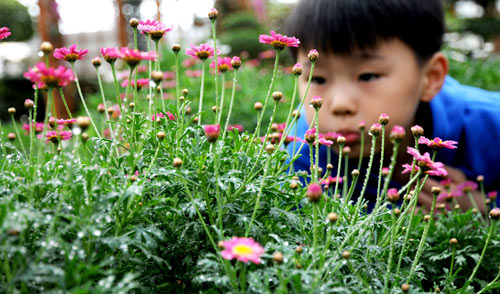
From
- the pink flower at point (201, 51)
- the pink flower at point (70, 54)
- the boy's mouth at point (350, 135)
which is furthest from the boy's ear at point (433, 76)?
the pink flower at point (70, 54)

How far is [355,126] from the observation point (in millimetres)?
1937

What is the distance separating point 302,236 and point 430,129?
177 centimetres

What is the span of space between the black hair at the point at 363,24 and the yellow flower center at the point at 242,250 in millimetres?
1462

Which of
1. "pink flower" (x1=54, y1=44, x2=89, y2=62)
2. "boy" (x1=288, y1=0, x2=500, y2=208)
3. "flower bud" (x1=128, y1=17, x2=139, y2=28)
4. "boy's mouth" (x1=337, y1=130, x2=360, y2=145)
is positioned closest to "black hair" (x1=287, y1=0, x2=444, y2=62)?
"boy" (x1=288, y1=0, x2=500, y2=208)

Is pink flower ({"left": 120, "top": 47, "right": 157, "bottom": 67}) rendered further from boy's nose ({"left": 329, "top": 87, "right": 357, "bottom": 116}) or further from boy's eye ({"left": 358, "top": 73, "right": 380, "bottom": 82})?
boy's eye ({"left": 358, "top": 73, "right": 380, "bottom": 82})

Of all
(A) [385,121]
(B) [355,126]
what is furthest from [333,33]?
(A) [385,121]

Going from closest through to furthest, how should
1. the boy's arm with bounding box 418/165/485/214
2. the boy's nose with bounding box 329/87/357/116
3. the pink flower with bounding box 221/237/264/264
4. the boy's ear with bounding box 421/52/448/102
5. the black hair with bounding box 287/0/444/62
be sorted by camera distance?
1. the pink flower with bounding box 221/237/264/264
2. the boy's nose with bounding box 329/87/357/116
3. the black hair with bounding box 287/0/444/62
4. the boy's arm with bounding box 418/165/485/214
5. the boy's ear with bounding box 421/52/448/102

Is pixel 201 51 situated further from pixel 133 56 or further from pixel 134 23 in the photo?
pixel 133 56

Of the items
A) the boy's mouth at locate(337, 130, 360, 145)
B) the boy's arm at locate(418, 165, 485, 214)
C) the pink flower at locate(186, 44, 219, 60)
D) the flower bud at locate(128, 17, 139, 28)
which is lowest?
the boy's arm at locate(418, 165, 485, 214)

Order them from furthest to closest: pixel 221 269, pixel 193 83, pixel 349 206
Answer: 1. pixel 193 83
2. pixel 349 206
3. pixel 221 269

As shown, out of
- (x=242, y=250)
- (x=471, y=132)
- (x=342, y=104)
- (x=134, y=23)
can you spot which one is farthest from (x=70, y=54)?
(x=471, y=132)

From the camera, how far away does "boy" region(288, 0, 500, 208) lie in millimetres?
1960

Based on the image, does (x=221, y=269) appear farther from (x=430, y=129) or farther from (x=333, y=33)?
(x=430, y=129)

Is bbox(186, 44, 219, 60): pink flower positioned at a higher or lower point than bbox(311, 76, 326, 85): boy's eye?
higher
